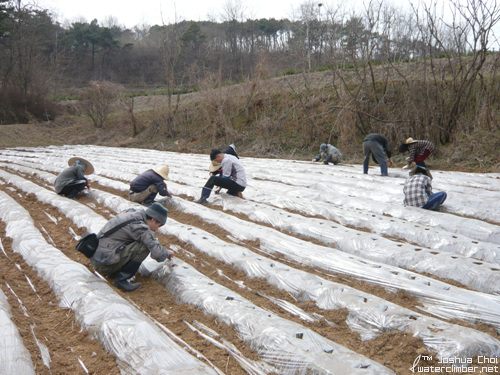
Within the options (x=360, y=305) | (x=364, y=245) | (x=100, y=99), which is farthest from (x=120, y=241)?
(x=100, y=99)

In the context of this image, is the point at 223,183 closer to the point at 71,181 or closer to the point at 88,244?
the point at 71,181

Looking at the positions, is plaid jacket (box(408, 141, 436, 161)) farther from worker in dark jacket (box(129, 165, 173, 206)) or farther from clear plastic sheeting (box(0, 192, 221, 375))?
clear plastic sheeting (box(0, 192, 221, 375))

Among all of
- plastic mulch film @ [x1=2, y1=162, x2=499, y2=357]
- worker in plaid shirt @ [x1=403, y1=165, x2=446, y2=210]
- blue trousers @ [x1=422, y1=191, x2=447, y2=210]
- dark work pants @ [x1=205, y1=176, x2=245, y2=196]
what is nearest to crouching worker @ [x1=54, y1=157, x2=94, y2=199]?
dark work pants @ [x1=205, y1=176, x2=245, y2=196]

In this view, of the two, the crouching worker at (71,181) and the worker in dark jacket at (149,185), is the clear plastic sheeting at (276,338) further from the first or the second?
the crouching worker at (71,181)

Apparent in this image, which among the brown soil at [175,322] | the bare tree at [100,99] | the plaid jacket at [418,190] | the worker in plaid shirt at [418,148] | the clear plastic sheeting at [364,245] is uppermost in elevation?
the bare tree at [100,99]

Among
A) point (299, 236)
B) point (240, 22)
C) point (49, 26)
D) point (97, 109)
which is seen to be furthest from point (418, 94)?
point (49, 26)

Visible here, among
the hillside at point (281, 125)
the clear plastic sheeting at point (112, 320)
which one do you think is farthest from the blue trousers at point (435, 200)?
the hillside at point (281, 125)

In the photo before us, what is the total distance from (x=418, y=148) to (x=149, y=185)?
501cm

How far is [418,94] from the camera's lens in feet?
37.4

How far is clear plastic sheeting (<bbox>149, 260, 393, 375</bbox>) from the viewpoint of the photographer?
2162 millimetres

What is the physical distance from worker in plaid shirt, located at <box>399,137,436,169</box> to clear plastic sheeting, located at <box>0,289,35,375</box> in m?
6.49

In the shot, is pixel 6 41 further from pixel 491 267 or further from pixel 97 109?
pixel 491 267

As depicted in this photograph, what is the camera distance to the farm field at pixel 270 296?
2322mm

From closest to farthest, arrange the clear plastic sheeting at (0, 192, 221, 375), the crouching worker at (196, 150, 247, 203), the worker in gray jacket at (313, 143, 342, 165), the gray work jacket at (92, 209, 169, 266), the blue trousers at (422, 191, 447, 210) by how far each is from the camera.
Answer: the clear plastic sheeting at (0, 192, 221, 375) → the gray work jacket at (92, 209, 169, 266) → the blue trousers at (422, 191, 447, 210) → the crouching worker at (196, 150, 247, 203) → the worker in gray jacket at (313, 143, 342, 165)
